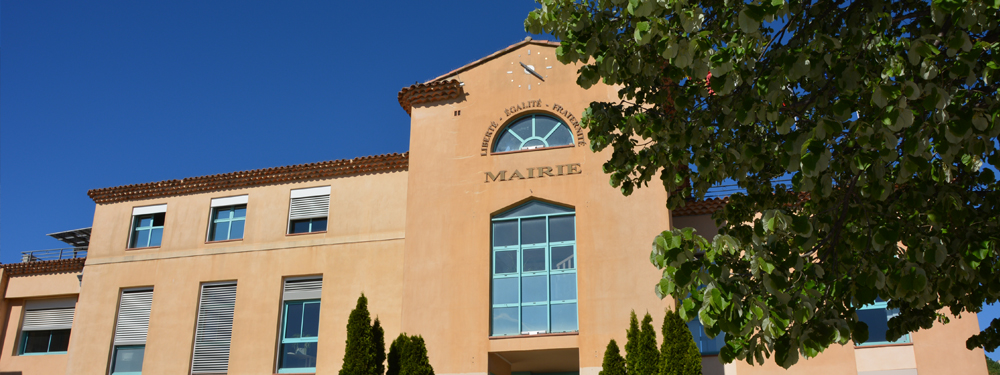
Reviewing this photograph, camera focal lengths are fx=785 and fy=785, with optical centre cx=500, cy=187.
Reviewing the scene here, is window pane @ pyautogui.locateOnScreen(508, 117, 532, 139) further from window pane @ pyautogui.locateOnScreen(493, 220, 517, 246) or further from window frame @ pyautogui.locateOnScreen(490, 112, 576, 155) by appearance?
window pane @ pyautogui.locateOnScreen(493, 220, 517, 246)

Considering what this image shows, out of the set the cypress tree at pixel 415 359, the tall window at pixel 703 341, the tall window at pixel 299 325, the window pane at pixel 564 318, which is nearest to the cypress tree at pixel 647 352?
the window pane at pixel 564 318

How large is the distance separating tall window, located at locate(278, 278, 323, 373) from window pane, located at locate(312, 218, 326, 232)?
4.39ft

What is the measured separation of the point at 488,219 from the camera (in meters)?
17.2

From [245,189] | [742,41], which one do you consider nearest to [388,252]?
[245,189]

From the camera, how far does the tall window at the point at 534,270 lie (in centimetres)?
1627

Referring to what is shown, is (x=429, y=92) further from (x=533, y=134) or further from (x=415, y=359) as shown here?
(x=415, y=359)

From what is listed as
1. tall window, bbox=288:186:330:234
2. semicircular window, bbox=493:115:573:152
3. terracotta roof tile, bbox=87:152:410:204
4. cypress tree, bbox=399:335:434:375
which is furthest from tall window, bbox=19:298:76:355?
semicircular window, bbox=493:115:573:152

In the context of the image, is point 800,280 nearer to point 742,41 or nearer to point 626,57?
point 742,41

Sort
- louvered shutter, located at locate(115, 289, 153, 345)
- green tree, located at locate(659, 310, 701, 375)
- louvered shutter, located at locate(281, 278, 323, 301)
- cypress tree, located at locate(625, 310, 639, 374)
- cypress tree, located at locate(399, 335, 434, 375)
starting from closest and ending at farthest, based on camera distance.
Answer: green tree, located at locate(659, 310, 701, 375) < cypress tree, located at locate(625, 310, 639, 374) < cypress tree, located at locate(399, 335, 434, 375) < louvered shutter, located at locate(281, 278, 323, 301) < louvered shutter, located at locate(115, 289, 153, 345)

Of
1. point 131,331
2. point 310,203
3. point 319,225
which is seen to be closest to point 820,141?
point 319,225

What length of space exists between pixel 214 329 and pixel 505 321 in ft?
25.7

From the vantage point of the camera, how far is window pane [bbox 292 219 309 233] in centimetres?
2002

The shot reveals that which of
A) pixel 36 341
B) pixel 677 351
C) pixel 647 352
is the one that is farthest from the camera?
pixel 36 341

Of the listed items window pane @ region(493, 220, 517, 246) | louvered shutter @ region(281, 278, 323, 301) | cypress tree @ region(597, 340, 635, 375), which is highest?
window pane @ region(493, 220, 517, 246)
